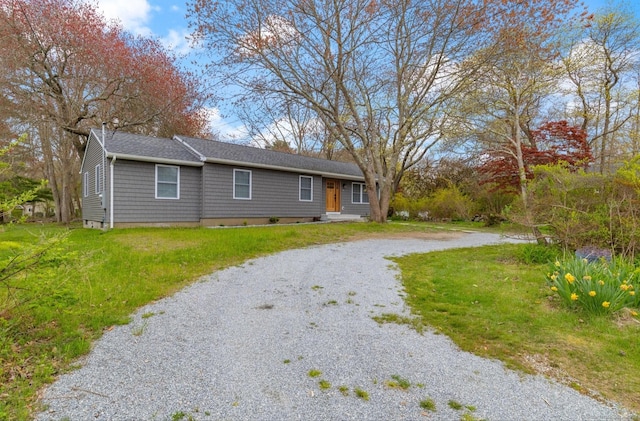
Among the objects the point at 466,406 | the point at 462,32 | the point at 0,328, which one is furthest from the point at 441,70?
the point at 0,328

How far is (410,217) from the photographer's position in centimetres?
2120

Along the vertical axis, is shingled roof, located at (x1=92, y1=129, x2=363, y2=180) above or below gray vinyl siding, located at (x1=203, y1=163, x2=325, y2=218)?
above

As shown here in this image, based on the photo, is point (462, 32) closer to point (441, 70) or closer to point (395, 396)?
point (441, 70)

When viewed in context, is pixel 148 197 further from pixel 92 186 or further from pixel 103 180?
pixel 92 186

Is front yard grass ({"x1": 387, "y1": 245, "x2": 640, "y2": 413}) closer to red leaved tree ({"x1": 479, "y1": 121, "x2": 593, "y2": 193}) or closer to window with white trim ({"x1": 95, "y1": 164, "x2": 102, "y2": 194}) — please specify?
red leaved tree ({"x1": 479, "y1": 121, "x2": 593, "y2": 193})

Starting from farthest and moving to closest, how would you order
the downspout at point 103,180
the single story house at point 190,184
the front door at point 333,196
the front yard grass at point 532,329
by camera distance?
the front door at point 333,196, the single story house at point 190,184, the downspout at point 103,180, the front yard grass at point 532,329

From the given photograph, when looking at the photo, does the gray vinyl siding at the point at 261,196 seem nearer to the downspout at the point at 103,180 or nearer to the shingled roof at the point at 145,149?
the shingled roof at the point at 145,149

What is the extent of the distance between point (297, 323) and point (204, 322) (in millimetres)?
1026

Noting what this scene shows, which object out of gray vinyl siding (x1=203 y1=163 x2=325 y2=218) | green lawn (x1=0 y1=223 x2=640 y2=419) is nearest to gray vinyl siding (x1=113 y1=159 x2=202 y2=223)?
gray vinyl siding (x1=203 y1=163 x2=325 y2=218)

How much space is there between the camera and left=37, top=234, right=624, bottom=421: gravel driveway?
2.17 m

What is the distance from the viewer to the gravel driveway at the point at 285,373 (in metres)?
2.17

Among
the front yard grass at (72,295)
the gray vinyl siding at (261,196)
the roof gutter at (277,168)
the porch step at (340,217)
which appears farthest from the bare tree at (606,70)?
the front yard grass at (72,295)

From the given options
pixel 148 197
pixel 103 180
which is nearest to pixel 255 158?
pixel 148 197

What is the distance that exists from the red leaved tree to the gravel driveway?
13.7 m
